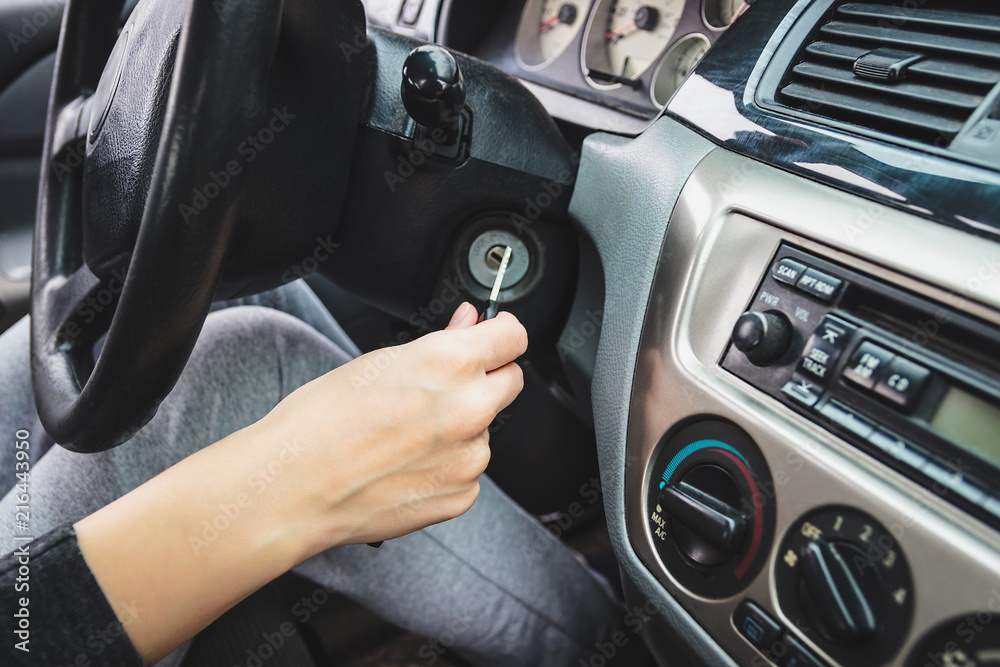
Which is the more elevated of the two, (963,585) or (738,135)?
(738,135)

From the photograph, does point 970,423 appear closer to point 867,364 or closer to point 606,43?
point 867,364

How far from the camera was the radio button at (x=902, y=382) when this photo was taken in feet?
1.31

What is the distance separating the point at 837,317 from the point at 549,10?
0.88 m

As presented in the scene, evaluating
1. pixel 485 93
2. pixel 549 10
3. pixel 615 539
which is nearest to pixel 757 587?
pixel 615 539

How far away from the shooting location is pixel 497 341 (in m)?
0.55

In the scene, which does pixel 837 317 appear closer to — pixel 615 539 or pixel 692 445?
pixel 692 445

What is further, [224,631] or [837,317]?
[224,631]

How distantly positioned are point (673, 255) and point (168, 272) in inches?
15.2

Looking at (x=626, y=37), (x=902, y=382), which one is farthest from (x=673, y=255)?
(x=626, y=37)

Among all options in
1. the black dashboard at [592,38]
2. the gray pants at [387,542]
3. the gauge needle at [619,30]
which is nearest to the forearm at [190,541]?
the gray pants at [387,542]

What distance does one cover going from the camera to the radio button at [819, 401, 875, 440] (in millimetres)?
420

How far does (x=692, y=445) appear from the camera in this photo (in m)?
0.53

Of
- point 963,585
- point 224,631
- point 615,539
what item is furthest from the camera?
point 224,631

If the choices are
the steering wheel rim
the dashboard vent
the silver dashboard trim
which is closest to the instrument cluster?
the dashboard vent
